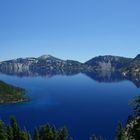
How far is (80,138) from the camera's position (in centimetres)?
19312

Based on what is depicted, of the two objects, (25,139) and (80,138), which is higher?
(25,139)

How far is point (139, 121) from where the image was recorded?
2338 centimetres

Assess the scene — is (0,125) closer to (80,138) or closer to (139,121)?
(139,121)

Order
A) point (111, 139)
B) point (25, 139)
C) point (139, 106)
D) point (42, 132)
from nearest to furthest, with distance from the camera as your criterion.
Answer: point (139, 106)
point (25, 139)
point (42, 132)
point (111, 139)

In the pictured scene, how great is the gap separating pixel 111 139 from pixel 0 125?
361 feet

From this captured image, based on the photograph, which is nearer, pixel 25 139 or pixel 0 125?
pixel 0 125

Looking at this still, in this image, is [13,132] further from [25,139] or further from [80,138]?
[80,138]

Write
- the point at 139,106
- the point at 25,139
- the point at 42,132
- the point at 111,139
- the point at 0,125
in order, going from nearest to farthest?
the point at 139,106
the point at 0,125
the point at 25,139
the point at 42,132
the point at 111,139

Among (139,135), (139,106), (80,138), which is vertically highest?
(139,106)

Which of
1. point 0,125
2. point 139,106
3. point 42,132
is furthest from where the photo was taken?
point 42,132

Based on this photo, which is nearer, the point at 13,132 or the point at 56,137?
the point at 13,132

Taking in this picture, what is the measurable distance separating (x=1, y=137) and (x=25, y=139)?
1026 cm

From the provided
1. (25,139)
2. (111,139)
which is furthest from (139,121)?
(111,139)

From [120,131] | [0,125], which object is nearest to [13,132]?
[0,125]
